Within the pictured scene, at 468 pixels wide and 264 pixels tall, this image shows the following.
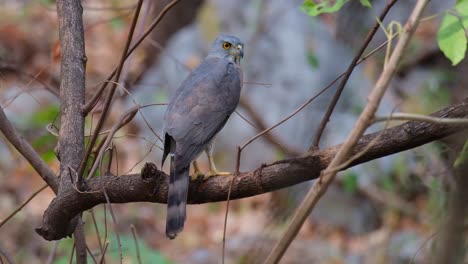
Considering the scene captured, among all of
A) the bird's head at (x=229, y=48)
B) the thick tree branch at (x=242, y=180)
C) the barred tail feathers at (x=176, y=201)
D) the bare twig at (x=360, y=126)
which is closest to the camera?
the bare twig at (x=360, y=126)

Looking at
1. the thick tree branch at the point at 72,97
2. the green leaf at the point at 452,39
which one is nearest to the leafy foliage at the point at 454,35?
the green leaf at the point at 452,39

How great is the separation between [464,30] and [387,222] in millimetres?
6019

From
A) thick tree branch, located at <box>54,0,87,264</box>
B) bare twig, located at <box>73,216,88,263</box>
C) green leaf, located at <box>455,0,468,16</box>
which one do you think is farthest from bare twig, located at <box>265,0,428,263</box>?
bare twig, located at <box>73,216,88,263</box>

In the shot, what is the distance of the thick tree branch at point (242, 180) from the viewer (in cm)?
207

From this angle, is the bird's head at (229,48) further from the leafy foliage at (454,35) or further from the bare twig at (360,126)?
the bare twig at (360,126)

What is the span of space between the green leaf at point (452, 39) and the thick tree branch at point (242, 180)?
0.18 metres

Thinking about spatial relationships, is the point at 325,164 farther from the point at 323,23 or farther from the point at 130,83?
the point at 323,23

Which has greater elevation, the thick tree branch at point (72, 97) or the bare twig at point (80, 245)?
the thick tree branch at point (72, 97)

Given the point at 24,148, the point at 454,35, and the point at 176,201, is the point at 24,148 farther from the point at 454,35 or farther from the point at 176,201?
the point at 454,35

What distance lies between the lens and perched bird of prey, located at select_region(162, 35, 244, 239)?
8.52 feet

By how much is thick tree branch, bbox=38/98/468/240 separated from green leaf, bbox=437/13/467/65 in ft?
0.58

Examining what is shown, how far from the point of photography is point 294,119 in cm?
780

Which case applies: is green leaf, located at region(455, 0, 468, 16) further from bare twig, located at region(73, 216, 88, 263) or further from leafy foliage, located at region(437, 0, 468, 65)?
bare twig, located at region(73, 216, 88, 263)

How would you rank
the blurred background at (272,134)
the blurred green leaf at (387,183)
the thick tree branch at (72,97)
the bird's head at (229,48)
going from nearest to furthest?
the thick tree branch at (72,97) < the bird's head at (229,48) < the blurred background at (272,134) < the blurred green leaf at (387,183)
